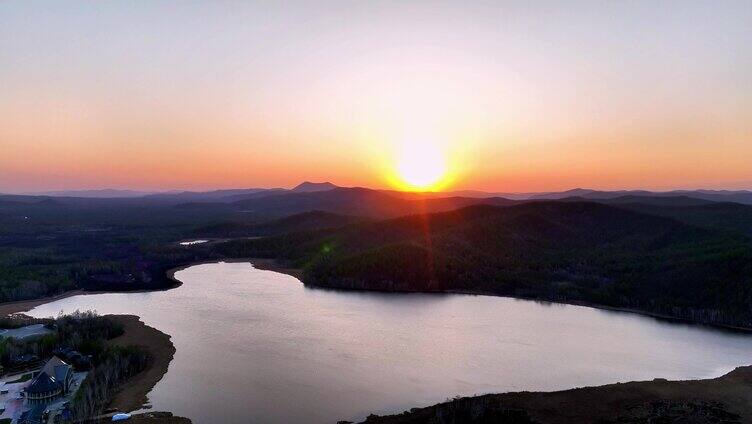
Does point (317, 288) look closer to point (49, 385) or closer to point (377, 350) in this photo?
point (377, 350)

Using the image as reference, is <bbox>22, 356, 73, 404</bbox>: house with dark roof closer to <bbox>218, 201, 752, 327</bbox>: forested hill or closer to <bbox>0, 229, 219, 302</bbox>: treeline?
<bbox>0, 229, 219, 302</bbox>: treeline

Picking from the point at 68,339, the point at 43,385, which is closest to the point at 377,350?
the point at 43,385

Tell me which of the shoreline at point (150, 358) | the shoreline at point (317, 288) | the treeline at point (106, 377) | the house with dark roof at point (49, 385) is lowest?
the shoreline at point (317, 288)

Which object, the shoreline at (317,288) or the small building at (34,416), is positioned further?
the shoreline at (317,288)

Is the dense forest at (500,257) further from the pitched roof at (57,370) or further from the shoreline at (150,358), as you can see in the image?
the pitched roof at (57,370)

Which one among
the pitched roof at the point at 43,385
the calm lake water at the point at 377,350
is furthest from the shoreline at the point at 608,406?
the pitched roof at the point at 43,385

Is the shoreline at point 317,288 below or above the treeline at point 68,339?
below

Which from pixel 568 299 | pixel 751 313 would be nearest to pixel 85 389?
pixel 568 299
